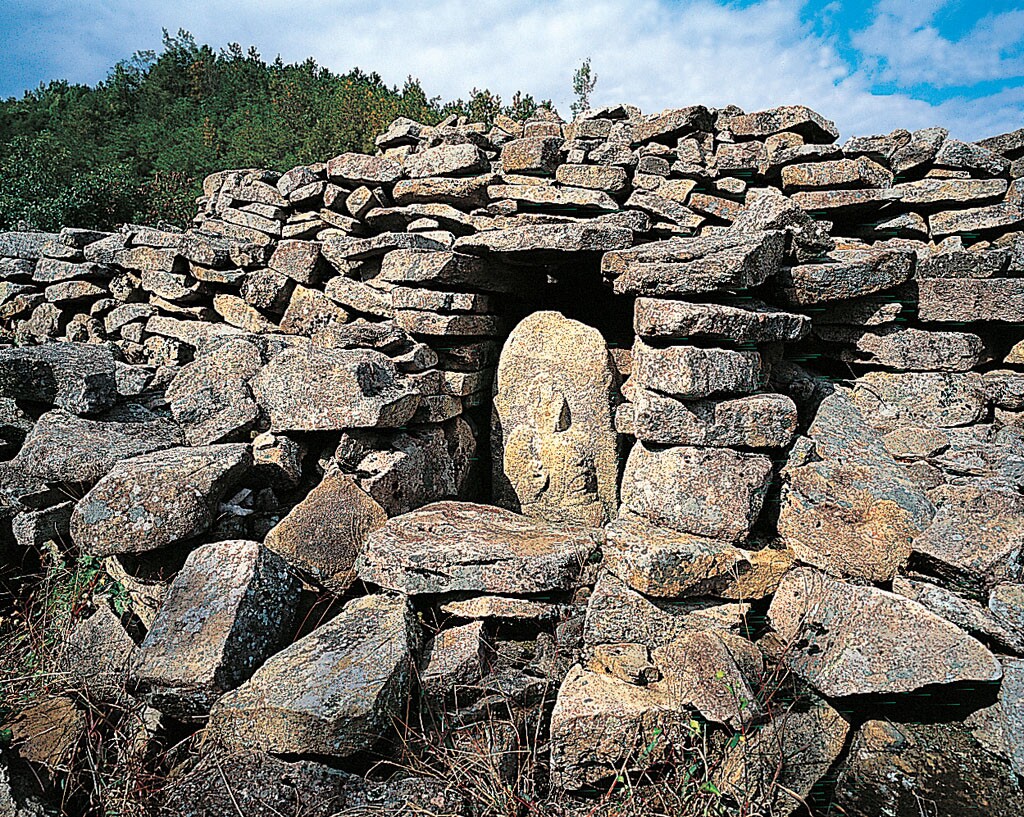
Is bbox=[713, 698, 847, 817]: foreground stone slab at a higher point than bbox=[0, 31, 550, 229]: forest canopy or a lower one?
lower

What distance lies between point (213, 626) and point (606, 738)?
1.73m

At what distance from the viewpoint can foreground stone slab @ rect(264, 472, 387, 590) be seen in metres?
3.78

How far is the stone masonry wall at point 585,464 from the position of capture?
280cm

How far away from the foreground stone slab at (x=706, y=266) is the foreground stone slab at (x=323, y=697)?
6.86 ft

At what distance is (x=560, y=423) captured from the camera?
15.5 ft

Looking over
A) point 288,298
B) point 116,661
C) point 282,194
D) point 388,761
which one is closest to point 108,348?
point 288,298

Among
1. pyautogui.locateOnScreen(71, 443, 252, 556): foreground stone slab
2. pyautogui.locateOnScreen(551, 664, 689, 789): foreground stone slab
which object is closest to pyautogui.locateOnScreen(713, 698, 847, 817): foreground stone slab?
pyautogui.locateOnScreen(551, 664, 689, 789): foreground stone slab

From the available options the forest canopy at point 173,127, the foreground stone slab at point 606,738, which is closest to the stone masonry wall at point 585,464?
the foreground stone slab at point 606,738

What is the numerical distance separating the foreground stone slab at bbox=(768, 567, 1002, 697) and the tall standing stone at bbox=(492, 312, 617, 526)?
1703mm

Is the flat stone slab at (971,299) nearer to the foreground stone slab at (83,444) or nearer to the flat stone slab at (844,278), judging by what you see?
the flat stone slab at (844,278)

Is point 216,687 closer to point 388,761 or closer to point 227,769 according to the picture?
point 227,769

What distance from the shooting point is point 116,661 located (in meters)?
3.41

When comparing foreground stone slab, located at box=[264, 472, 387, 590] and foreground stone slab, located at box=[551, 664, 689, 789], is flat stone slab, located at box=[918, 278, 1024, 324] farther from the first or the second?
foreground stone slab, located at box=[264, 472, 387, 590]

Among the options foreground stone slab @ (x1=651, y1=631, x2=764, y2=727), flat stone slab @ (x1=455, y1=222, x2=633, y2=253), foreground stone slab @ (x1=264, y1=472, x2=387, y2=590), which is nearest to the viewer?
foreground stone slab @ (x1=651, y1=631, x2=764, y2=727)
